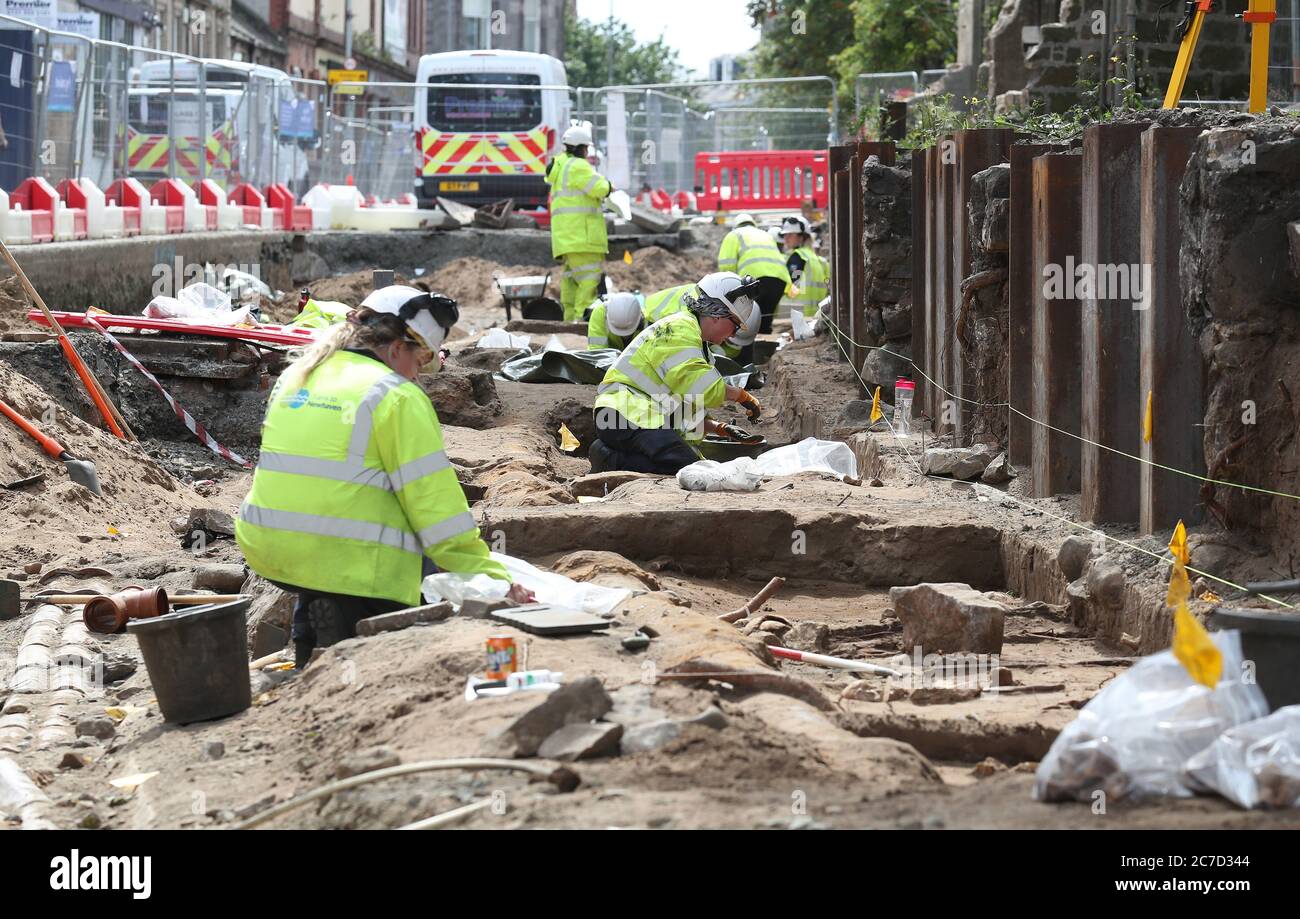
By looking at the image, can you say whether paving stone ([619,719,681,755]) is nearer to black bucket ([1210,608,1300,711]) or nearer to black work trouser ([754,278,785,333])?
black bucket ([1210,608,1300,711])

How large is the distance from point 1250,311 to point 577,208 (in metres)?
11.6

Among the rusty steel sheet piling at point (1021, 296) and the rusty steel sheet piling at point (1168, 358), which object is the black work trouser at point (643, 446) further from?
the rusty steel sheet piling at point (1168, 358)

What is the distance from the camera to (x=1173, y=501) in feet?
20.9

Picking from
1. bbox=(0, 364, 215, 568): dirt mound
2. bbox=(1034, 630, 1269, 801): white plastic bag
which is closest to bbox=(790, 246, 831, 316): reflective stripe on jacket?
bbox=(0, 364, 215, 568): dirt mound

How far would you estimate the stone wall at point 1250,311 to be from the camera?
5.59 meters

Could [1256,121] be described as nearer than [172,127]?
Yes

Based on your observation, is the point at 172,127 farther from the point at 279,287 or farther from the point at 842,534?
the point at 842,534

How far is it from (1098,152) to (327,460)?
334 cm

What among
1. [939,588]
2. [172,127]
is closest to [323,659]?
[939,588]

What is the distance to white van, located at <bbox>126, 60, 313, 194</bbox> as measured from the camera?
18141 mm

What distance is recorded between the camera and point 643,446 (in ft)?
32.8

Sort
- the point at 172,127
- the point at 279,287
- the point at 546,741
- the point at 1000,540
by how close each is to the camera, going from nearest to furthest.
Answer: the point at 546,741 → the point at 1000,540 → the point at 172,127 → the point at 279,287

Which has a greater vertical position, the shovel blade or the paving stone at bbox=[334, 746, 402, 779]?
the shovel blade

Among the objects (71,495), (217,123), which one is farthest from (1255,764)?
(217,123)
